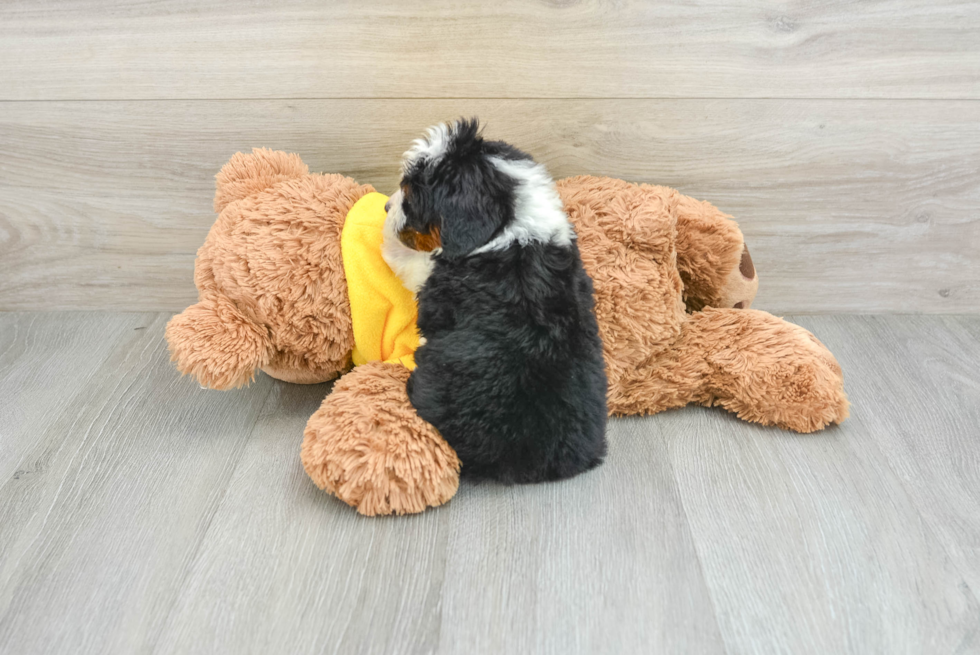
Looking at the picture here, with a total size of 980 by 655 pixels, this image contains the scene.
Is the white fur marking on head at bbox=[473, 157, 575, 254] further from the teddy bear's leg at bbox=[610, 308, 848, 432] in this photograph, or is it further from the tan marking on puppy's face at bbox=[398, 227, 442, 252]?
the teddy bear's leg at bbox=[610, 308, 848, 432]

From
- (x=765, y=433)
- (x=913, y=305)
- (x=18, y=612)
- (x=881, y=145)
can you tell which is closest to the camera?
(x=18, y=612)

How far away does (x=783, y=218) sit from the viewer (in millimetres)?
1088

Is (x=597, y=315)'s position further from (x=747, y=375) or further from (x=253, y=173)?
(x=253, y=173)

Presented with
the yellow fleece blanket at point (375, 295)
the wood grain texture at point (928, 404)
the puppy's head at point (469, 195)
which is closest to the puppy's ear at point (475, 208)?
the puppy's head at point (469, 195)

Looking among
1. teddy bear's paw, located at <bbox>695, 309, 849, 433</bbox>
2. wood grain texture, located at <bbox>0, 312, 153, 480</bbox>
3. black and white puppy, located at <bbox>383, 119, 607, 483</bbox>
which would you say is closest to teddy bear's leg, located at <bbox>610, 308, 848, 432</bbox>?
teddy bear's paw, located at <bbox>695, 309, 849, 433</bbox>

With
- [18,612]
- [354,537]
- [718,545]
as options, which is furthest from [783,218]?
[18,612]

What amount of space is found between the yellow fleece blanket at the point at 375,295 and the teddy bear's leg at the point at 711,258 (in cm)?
37

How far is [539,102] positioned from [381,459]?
0.55 meters

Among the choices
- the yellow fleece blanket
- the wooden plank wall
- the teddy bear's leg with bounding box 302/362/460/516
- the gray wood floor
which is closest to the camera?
the gray wood floor

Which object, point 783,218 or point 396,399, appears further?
point 783,218

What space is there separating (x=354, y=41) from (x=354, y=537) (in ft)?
2.14

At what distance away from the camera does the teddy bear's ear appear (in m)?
0.92

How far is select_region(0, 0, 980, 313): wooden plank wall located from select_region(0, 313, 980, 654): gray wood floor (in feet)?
0.96

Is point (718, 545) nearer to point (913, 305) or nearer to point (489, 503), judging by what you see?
point (489, 503)
